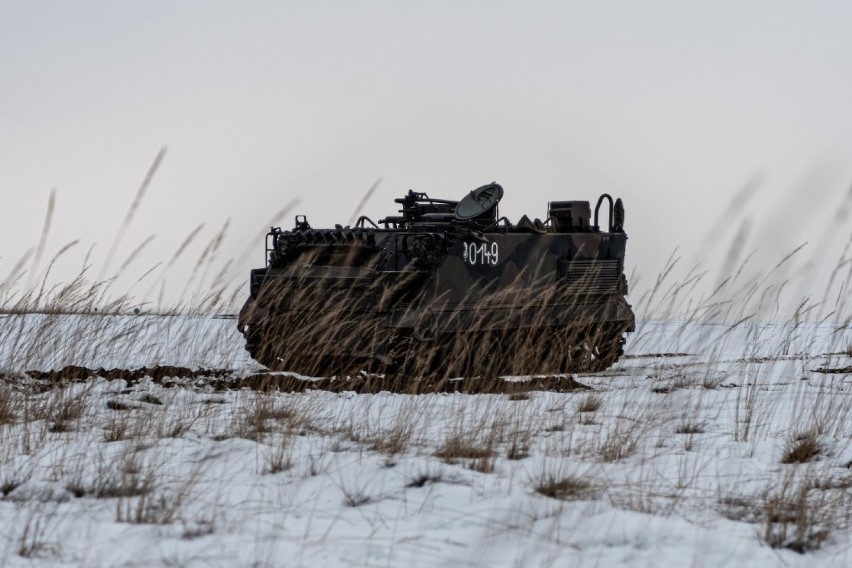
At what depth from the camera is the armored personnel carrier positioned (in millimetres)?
10508

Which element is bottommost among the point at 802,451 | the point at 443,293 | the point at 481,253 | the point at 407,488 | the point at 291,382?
the point at 407,488

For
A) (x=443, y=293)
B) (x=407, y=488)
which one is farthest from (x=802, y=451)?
(x=443, y=293)

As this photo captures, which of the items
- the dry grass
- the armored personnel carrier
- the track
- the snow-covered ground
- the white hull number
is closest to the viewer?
the snow-covered ground

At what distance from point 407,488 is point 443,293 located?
6.21 m

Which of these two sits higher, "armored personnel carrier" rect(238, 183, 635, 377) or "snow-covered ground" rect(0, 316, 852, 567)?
"armored personnel carrier" rect(238, 183, 635, 377)

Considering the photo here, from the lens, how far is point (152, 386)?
807cm

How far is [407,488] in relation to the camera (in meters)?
4.57

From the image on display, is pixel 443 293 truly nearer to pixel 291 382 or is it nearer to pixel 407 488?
pixel 291 382

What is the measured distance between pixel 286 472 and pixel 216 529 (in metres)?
0.90

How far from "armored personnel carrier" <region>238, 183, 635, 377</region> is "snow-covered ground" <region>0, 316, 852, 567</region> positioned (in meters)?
3.54

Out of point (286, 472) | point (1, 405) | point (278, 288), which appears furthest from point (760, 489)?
point (278, 288)

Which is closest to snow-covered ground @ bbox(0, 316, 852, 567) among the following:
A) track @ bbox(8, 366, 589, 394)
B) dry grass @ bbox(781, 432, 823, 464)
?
dry grass @ bbox(781, 432, 823, 464)

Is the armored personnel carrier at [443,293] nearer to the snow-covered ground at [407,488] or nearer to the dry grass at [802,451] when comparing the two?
the snow-covered ground at [407,488]

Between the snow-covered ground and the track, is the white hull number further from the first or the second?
the snow-covered ground
